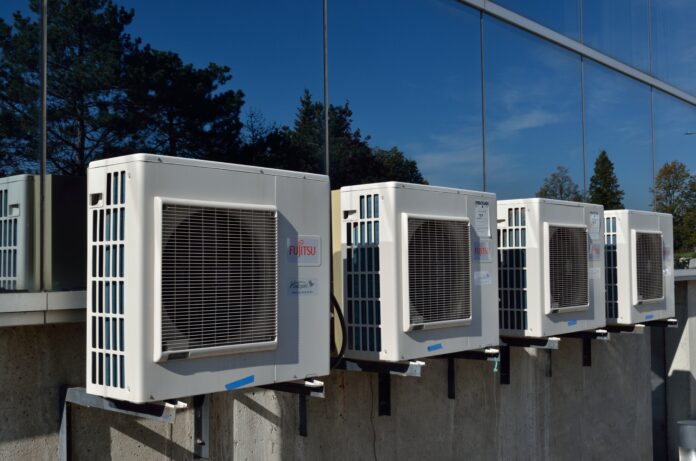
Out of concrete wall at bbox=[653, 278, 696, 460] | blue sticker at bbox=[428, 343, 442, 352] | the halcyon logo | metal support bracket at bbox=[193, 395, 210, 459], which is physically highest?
the halcyon logo

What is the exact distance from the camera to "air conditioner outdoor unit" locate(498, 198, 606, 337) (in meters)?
4.61

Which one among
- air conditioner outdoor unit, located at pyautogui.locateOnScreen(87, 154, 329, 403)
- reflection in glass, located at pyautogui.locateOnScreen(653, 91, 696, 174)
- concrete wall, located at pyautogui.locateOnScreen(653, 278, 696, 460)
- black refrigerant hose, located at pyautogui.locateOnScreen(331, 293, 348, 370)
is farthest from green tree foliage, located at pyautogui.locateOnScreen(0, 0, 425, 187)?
concrete wall, located at pyautogui.locateOnScreen(653, 278, 696, 460)

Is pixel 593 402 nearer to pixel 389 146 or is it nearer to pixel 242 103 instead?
pixel 389 146

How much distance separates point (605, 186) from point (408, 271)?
404 centimetres

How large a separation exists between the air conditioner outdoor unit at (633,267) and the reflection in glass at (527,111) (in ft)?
2.35

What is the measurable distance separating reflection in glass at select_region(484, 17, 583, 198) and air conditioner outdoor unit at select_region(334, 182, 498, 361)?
5.70 ft

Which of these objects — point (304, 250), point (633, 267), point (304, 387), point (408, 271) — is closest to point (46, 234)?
point (304, 250)

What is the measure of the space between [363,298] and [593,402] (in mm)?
3569

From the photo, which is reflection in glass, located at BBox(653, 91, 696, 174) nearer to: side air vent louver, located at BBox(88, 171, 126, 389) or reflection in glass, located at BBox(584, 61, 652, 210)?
reflection in glass, located at BBox(584, 61, 652, 210)

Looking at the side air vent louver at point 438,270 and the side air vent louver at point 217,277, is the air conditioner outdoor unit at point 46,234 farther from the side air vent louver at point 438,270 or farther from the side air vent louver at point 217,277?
the side air vent louver at point 438,270

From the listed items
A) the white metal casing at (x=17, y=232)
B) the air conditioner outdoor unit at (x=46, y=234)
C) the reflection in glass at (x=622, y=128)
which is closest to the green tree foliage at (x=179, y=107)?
the air conditioner outdoor unit at (x=46, y=234)

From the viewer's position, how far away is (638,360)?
7.01 metres

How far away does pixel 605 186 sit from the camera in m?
6.87

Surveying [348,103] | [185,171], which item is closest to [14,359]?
[185,171]
